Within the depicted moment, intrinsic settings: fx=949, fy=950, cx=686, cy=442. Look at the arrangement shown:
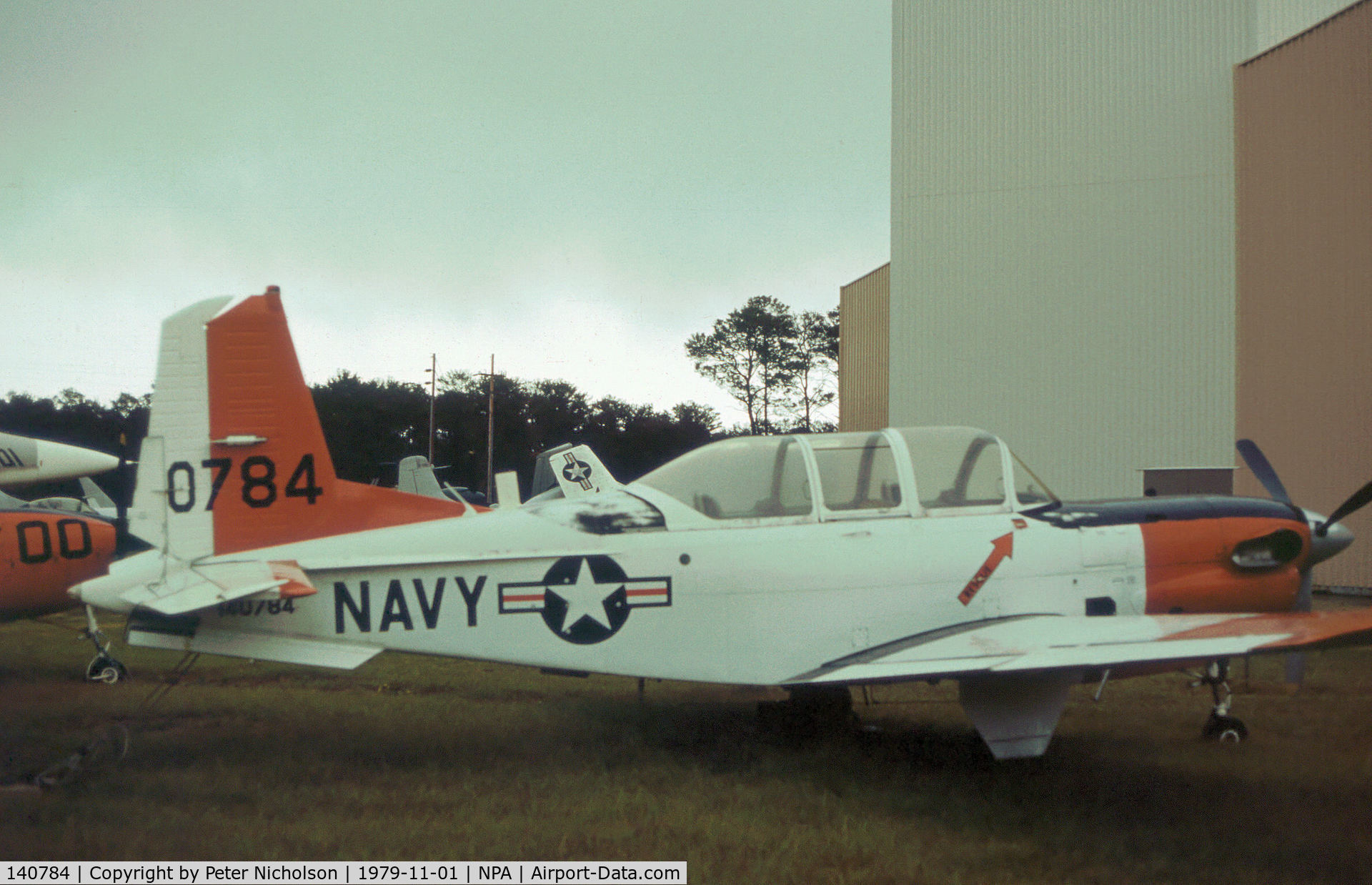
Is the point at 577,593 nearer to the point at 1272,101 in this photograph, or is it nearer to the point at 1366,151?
the point at 1366,151

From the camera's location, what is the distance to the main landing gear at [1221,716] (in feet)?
20.1

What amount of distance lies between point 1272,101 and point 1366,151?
2.82 meters

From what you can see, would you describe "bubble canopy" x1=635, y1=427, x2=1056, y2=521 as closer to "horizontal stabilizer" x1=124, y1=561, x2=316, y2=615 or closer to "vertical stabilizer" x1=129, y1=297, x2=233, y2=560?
"horizontal stabilizer" x1=124, y1=561, x2=316, y2=615

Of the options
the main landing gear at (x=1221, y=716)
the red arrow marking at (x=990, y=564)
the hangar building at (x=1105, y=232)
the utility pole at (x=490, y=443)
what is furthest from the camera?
the utility pole at (x=490, y=443)

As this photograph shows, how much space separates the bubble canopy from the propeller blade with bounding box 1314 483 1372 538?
170 centimetres

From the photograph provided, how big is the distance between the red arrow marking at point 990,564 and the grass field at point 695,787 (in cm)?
103

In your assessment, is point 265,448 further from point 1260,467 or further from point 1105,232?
point 1105,232

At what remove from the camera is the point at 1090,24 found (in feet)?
65.2

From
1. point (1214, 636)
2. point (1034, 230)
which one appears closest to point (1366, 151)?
point (1034, 230)

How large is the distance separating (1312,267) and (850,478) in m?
14.3

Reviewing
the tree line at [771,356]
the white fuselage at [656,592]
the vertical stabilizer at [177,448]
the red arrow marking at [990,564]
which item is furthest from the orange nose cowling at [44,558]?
the tree line at [771,356]

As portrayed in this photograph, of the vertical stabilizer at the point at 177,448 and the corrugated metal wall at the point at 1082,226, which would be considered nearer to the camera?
the vertical stabilizer at the point at 177,448

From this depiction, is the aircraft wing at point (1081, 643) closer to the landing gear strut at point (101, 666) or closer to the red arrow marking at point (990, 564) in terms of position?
the red arrow marking at point (990, 564)

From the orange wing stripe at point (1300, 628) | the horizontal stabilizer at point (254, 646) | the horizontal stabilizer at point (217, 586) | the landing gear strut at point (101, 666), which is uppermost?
the horizontal stabilizer at point (217, 586)
